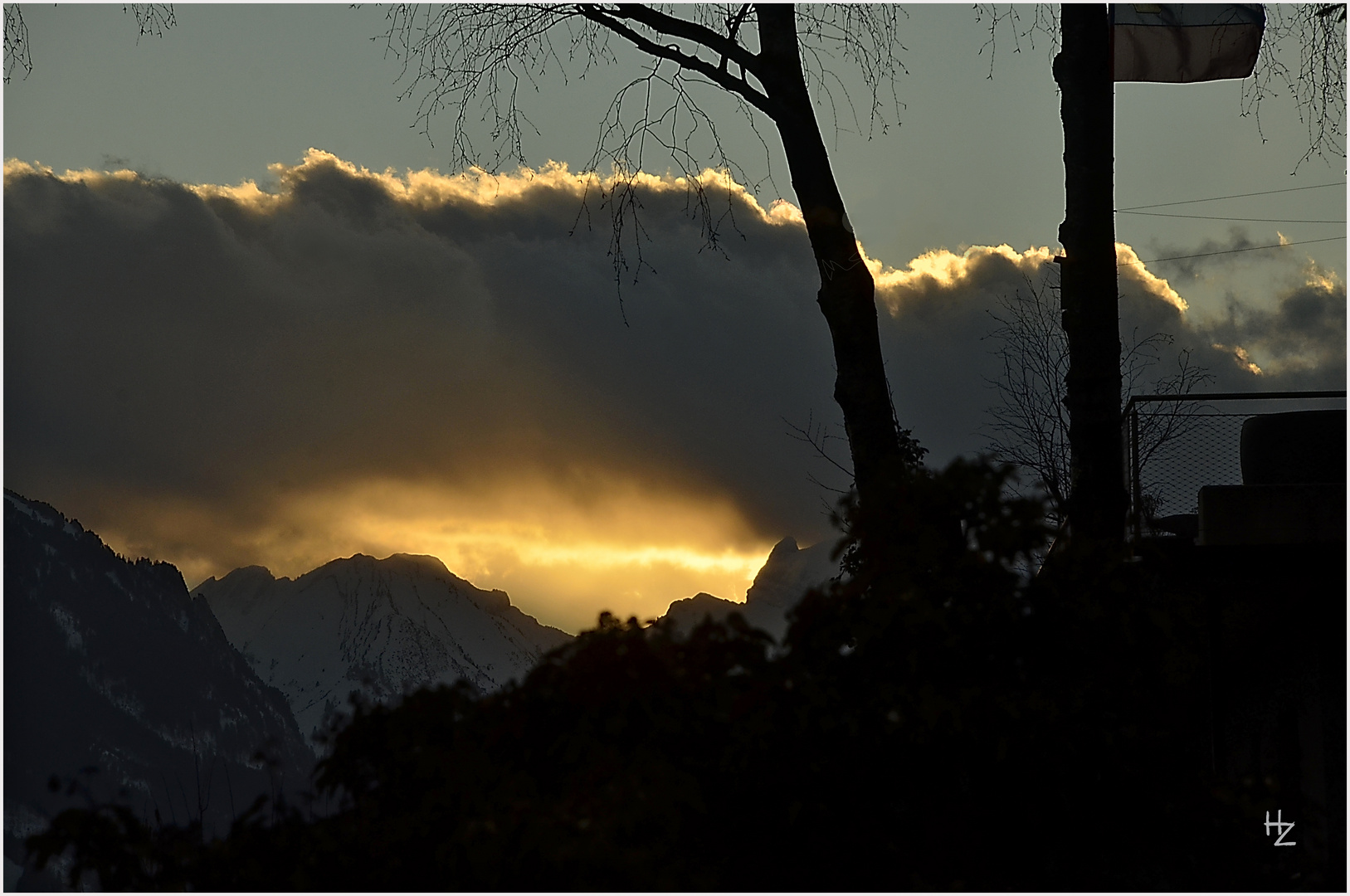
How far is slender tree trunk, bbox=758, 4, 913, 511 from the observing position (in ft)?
27.3

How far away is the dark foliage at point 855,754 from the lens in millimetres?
4672

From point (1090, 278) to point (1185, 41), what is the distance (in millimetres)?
3265

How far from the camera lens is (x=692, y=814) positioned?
16.0 ft

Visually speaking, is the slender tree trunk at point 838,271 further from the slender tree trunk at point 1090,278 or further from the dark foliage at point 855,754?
the dark foliage at point 855,754

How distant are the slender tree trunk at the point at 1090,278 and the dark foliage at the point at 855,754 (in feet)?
9.94

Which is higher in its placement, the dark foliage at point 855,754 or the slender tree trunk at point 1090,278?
the slender tree trunk at point 1090,278

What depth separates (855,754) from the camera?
492cm

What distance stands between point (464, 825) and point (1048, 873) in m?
2.65

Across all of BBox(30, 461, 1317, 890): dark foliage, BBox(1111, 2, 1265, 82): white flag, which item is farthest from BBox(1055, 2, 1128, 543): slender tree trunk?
BBox(30, 461, 1317, 890): dark foliage

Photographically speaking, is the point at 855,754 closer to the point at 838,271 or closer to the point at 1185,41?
the point at 838,271

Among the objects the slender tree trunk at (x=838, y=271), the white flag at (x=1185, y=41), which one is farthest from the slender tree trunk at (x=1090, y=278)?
the slender tree trunk at (x=838, y=271)

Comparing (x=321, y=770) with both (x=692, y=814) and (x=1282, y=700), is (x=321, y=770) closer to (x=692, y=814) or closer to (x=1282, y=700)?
(x=692, y=814)

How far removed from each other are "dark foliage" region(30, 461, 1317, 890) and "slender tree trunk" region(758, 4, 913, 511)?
9.42 ft

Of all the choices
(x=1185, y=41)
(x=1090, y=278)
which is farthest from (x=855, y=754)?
(x=1185, y=41)
